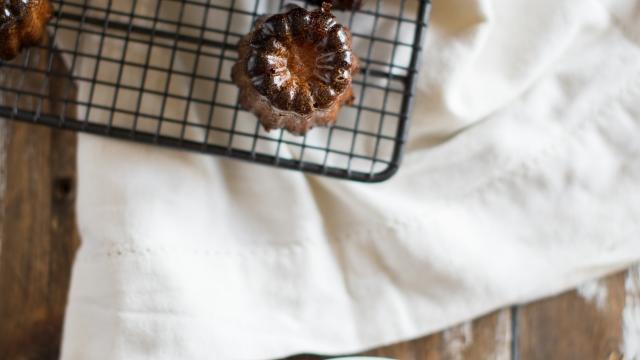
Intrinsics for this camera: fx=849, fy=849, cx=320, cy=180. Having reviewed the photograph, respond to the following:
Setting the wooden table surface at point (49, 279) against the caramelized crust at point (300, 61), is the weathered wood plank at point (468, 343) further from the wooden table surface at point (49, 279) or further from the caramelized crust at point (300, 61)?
the caramelized crust at point (300, 61)

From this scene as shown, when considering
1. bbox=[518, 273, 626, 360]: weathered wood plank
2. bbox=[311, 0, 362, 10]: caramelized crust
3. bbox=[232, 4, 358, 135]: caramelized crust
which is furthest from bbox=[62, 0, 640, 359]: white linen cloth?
bbox=[232, 4, 358, 135]: caramelized crust

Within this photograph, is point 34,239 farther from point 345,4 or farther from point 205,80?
point 345,4

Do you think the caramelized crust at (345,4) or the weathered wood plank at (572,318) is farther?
the weathered wood plank at (572,318)

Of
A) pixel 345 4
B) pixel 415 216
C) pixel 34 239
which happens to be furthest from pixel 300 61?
pixel 34 239

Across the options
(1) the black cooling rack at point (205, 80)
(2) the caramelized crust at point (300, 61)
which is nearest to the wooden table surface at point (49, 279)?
(1) the black cooling rack at point (205, 80)

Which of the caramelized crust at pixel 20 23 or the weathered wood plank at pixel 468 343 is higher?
the caramelized crust at pixel 20 23
